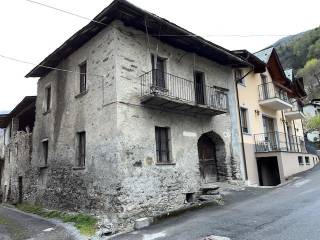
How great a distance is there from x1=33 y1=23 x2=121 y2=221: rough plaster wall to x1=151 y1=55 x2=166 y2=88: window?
6.41 ft

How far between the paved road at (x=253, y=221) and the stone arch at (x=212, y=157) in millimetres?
2560

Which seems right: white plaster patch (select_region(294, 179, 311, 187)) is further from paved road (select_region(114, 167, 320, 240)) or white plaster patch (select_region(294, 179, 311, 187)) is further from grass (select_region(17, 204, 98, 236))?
grass (select_region(17, 204, 98, 236))

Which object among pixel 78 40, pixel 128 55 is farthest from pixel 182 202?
pixel 78 40

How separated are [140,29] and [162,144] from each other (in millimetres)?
4736

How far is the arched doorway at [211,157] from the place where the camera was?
14.6 m

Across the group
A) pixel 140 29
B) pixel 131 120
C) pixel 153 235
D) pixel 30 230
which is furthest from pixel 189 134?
pixel 30 230

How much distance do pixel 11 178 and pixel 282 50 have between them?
67.5 meters

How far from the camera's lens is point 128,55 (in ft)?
36.7

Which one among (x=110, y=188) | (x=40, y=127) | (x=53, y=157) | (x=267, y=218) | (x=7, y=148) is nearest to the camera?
(x=267, y=218)

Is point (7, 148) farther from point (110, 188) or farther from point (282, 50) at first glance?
point (282, 50)

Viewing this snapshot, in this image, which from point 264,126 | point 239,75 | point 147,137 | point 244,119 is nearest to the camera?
point 147,137

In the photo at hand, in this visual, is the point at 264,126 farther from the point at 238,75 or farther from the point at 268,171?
the point at 238,75

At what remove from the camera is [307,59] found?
2478 inches

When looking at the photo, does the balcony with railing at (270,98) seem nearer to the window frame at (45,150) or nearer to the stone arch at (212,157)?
the stone arch at (212,157)
